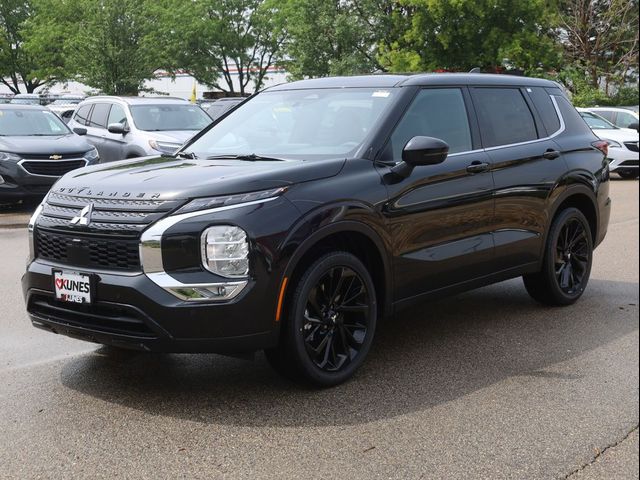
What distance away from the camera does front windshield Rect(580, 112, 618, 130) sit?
21.4m

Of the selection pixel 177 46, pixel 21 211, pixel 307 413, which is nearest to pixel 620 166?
pixel 21 211

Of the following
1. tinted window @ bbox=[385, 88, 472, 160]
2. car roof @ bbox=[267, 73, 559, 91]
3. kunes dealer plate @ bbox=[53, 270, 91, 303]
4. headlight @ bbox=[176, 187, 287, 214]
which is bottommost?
kunes dealer plate @ bbox=[53, 270, 91, 303]

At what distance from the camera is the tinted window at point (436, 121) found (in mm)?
5258

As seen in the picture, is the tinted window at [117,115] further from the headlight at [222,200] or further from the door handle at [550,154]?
the headlight at [222,200]

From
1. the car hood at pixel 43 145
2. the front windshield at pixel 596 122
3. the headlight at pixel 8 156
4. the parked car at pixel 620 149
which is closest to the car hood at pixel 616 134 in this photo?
the parked car at pixel 620 149

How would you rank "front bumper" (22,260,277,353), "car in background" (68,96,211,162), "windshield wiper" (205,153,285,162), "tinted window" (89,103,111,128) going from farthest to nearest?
"tinted window" (89,103,111,128) → "car in background" (68,96,211,162) → "windshield wiper" (205,153,285,162) → "front bumper" (22,260,277,353)

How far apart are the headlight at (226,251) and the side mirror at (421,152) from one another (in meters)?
1.26

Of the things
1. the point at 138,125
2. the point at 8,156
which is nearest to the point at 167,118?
the point at 138,125

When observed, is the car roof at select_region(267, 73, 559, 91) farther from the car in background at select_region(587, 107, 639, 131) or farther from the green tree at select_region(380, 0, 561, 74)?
the green tree at select_region(380, 0, 561, 74)

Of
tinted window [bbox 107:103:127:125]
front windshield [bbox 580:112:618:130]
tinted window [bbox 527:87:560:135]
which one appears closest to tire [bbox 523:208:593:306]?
tinted window [bbox 527:87:560:135]

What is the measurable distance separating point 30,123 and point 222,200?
37.2 ft

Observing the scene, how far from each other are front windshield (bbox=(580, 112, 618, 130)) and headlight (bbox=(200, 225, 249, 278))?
18710 millimetres

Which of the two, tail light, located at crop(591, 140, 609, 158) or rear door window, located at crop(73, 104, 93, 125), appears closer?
tail light, located at crop(591, 140, 609, 158)

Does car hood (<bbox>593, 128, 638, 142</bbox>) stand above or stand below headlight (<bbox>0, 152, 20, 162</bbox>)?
below
